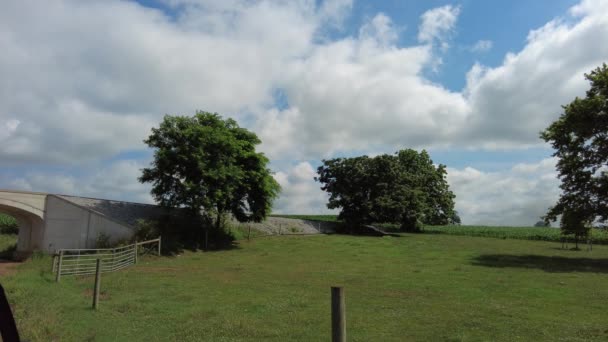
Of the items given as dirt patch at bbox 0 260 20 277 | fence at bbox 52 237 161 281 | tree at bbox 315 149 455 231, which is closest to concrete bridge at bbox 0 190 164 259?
dirt patch at bbox 0 260 20 277

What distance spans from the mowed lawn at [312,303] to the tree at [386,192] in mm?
38219

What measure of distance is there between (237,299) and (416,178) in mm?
57712

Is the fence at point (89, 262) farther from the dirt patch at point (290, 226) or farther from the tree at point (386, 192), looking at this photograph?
the tree at point (386, 192)

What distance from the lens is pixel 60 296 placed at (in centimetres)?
1505

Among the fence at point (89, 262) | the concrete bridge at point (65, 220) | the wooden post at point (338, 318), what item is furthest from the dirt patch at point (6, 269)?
the wooden post at point (338, 318)

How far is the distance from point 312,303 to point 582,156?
83.5 feet

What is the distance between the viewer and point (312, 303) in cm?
1462

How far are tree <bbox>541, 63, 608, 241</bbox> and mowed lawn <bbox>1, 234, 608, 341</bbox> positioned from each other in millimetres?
4146

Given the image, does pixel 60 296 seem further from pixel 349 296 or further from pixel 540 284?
pixel 540 284

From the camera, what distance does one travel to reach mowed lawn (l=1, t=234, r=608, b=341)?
35.2ft

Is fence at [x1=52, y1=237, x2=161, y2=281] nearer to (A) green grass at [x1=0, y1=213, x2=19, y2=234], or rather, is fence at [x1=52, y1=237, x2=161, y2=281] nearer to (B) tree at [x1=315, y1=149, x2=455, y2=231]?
(A) green grass at [x1=0, y1=213, x2=19, y2=234]

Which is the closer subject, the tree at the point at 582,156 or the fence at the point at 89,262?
the fence at the point at 89,262

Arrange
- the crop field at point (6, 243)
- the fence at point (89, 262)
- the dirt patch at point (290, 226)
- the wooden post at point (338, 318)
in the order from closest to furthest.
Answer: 1. the wooden post at point (338, 318)
2. the fence at point (89, 262)
3. the crop field at point (6, 243)
4. the dirt patch at point (290, 226)

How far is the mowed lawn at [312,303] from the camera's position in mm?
10719
